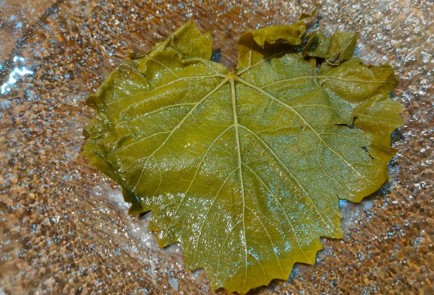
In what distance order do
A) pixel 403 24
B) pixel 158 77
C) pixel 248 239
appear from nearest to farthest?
pixel 248 239, pixel 158 77, pixel 403 24

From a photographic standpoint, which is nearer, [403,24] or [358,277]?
[358,277]

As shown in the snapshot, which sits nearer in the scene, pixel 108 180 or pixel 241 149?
pixel 241 149

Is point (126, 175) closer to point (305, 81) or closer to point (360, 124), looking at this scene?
point (305, 81)

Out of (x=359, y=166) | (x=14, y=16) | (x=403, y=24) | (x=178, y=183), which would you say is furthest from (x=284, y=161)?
(x=14, y=16)
